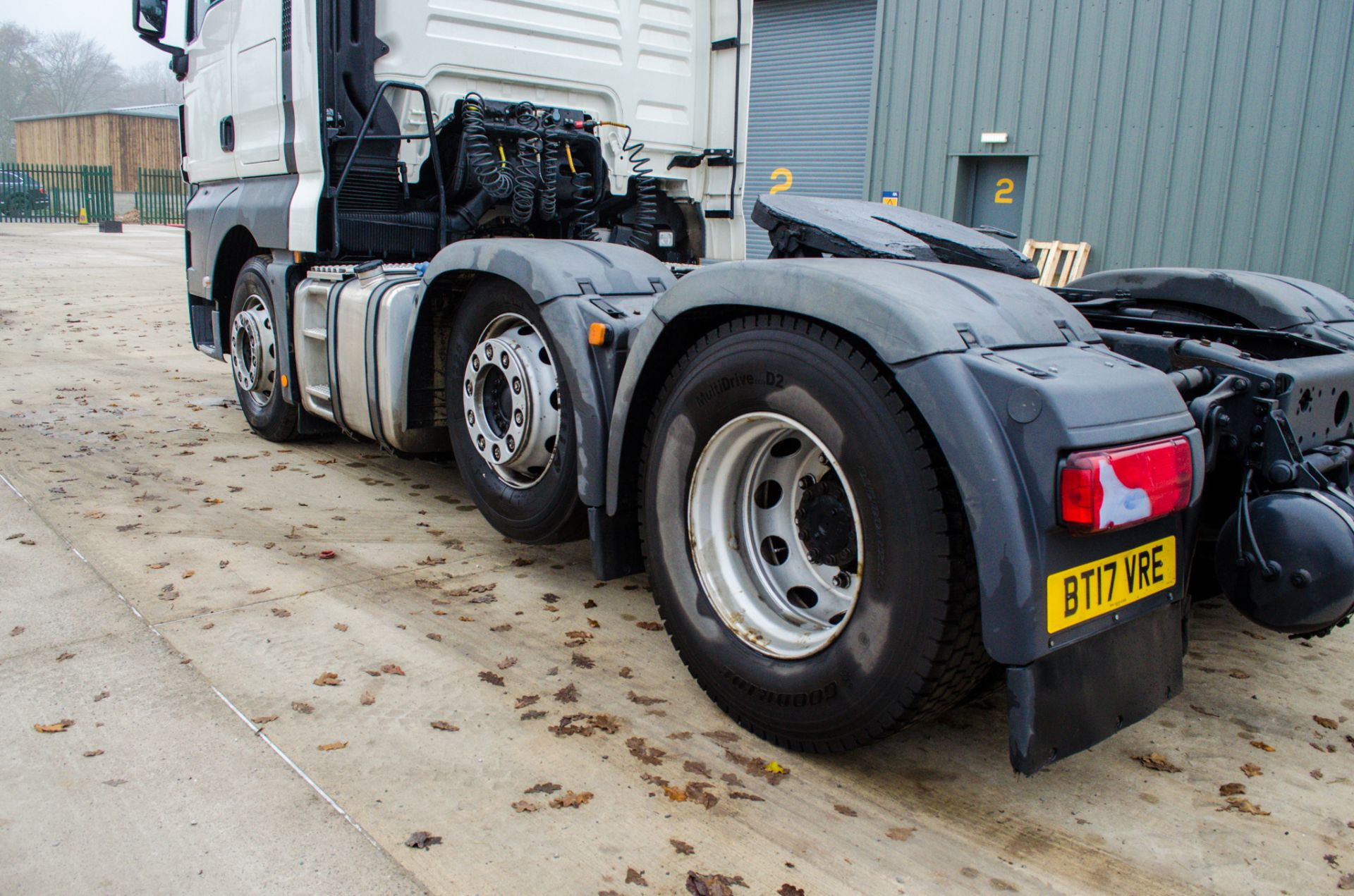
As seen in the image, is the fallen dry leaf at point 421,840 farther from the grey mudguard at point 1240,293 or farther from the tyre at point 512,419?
the grey mudguard at point 1240,293

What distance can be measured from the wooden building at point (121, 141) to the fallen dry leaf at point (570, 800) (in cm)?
4623

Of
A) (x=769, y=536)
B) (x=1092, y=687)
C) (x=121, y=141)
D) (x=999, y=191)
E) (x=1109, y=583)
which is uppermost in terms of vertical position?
(x=121, y=141)

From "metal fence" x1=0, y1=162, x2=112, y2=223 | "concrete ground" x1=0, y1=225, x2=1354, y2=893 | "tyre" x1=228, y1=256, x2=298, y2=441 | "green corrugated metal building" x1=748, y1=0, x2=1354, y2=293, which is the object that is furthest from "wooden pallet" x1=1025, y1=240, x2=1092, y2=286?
"metal fence" x1=0, y1=162, x2=112, y2=223

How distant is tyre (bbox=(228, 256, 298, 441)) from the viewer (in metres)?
5.98

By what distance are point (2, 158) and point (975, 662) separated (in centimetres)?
8281

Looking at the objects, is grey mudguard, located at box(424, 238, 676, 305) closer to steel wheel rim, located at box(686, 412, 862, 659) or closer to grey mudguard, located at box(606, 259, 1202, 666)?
steel wheel rim, located at box(686, 412, 862, 659)

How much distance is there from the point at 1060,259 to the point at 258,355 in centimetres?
883

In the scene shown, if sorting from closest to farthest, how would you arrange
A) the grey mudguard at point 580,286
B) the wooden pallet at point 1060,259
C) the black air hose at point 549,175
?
the grey mudguard at point 580,286 → the black air hose at point 549,175 → the wooden pallet at point 1060,259

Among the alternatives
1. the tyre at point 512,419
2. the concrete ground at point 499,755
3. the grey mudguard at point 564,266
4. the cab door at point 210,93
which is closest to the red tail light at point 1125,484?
the concrete ground at point 499,755

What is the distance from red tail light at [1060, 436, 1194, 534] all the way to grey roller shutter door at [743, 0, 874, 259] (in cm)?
1159

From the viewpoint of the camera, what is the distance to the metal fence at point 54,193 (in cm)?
3384

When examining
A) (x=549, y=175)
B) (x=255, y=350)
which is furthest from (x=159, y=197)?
(x=549, y=175)

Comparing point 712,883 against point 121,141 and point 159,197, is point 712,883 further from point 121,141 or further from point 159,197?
point 121,141

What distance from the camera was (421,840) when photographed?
7.88 ft
